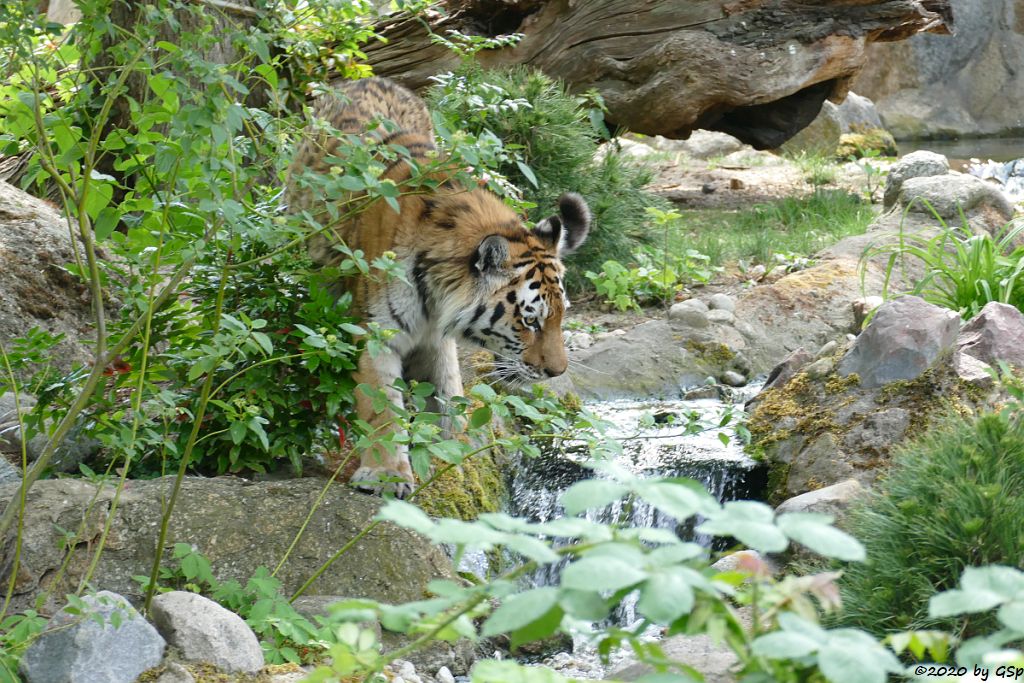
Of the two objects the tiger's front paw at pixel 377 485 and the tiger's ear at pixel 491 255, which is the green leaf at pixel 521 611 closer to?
the tiger's front paw at pixel 377 485

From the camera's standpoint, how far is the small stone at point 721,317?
23.4 feet

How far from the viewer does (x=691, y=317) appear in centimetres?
707

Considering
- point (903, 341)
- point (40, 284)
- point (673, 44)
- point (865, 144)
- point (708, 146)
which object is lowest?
point (865, 144)

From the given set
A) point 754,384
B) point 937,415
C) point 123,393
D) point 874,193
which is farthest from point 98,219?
point 874,193

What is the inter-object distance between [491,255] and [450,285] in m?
0.20

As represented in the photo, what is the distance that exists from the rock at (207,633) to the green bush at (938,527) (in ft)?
5.25

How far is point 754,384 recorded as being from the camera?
6641 mm

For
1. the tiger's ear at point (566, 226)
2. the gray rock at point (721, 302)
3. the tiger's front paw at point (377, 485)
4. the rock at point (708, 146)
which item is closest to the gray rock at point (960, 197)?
→ the gray rock at point (721, 302)

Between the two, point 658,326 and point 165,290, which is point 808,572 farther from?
point 658,326

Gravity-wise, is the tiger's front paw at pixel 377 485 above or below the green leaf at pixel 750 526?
below

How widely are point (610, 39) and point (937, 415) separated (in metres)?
5.94

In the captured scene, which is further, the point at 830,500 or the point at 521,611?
the point at 830,500

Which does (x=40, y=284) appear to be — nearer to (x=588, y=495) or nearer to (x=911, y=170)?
(x=588, y=495)

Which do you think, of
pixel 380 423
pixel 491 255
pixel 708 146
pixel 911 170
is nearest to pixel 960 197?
pixel 911 170
